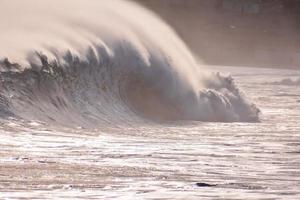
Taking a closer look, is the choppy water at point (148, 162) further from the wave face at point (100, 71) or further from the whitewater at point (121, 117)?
the wave face at point (100, 71)

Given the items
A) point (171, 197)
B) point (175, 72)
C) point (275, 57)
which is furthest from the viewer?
point (275, 57)

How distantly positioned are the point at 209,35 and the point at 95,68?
49993 millimetres

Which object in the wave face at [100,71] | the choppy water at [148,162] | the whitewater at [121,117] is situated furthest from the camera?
the wave face at [100,71]

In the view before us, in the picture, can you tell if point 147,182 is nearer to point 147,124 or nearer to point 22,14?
point 147,124

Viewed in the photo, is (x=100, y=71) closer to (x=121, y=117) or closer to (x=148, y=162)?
(x=121, y=117)

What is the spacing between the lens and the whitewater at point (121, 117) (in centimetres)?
1052

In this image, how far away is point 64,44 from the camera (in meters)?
18.5

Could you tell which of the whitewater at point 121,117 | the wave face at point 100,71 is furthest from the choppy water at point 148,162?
the wave face at point 100,71

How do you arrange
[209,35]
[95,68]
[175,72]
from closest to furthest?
[95,68] < [175,72] < [209,35]

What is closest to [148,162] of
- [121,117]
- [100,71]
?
[121,117]

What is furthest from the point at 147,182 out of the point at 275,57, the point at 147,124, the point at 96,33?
the point at 275,57

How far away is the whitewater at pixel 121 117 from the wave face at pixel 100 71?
2 cm

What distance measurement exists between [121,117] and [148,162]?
5.59 m

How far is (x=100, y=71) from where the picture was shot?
19.2m
